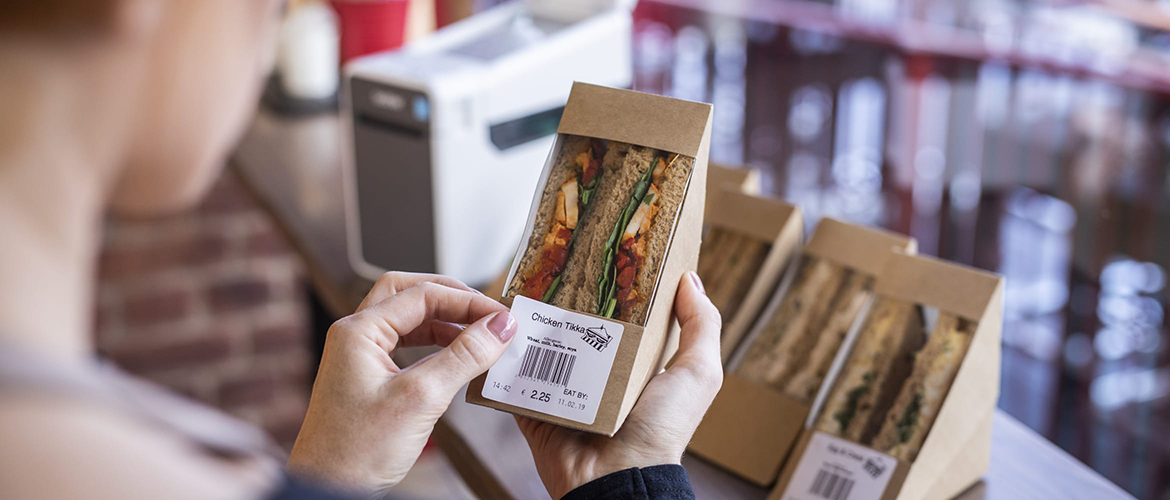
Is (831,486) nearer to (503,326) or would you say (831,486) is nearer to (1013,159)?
(503,326)

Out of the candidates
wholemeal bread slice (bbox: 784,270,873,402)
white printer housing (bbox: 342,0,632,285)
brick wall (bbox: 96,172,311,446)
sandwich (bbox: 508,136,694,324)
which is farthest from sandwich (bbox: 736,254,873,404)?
brick wall (bbox: 96,172,311,446)

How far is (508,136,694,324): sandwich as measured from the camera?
0.77m

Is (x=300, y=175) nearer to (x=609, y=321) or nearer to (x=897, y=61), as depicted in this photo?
(x=609, y=321)

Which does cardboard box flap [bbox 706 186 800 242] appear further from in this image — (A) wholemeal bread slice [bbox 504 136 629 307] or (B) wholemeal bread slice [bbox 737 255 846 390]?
(A) wholemeal bread slice [bbox 504 136 629 307]

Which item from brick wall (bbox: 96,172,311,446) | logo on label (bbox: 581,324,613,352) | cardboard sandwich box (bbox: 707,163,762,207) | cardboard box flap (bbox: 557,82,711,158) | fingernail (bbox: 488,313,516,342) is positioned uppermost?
cardboard box flap (bbox: 557,82,711,158)

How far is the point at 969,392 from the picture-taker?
849 millimetres

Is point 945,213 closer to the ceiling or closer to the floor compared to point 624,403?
closer to the ceiling

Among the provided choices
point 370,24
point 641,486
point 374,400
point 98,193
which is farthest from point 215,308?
point 98,193

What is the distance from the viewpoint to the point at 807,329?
95 centimetres

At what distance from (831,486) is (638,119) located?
38cm

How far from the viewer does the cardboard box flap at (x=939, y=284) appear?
2.77ft

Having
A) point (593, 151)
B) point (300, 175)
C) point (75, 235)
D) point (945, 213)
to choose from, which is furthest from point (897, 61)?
point (75, 235)

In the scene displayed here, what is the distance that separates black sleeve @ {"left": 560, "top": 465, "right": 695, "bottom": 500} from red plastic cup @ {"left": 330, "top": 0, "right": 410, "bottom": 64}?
1.31m

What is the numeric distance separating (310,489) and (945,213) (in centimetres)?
212
